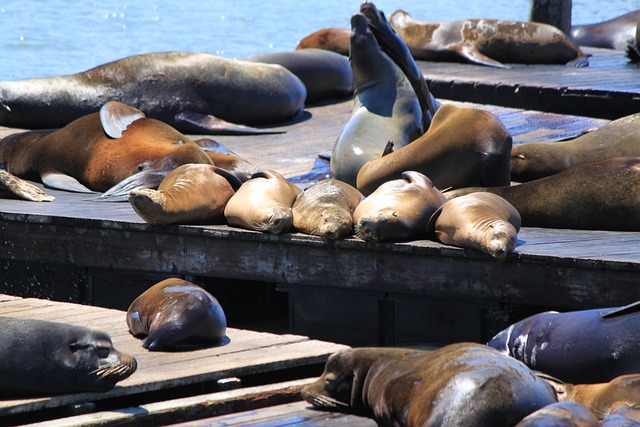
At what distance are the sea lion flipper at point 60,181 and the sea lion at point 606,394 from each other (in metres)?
3.87

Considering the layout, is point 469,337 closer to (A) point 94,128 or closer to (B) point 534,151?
(B) point 534,151

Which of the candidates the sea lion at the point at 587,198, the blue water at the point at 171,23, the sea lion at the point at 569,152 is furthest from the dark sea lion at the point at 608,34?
the blue water at the point at 171,23

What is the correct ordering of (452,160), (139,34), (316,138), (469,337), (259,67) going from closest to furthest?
(469,337) < (452,160) < (316,138) < (259,67) < (139,34)

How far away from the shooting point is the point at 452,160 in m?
6.02

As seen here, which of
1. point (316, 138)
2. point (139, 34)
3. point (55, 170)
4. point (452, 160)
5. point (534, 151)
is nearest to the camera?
point (452, 160)

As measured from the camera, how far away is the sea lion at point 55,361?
3678 millimetres

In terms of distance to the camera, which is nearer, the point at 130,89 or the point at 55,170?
the point at 55,170

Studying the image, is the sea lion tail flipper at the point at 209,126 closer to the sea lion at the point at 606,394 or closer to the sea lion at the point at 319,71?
the sea lion at the point at 319,71

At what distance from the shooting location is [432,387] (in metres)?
3.16

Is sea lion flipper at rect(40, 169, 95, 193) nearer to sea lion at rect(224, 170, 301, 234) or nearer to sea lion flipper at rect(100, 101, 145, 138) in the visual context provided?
sea lion flipper at rect(100, 101, 145, 138)

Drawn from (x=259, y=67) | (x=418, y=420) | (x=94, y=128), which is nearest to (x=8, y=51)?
(x=259, y=67)

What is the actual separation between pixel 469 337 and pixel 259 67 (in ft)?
16.3

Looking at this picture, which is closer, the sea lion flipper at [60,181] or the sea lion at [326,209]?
the sea lion at [326,209]

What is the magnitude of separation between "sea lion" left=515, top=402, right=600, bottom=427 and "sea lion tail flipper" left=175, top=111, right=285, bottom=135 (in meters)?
6.01
